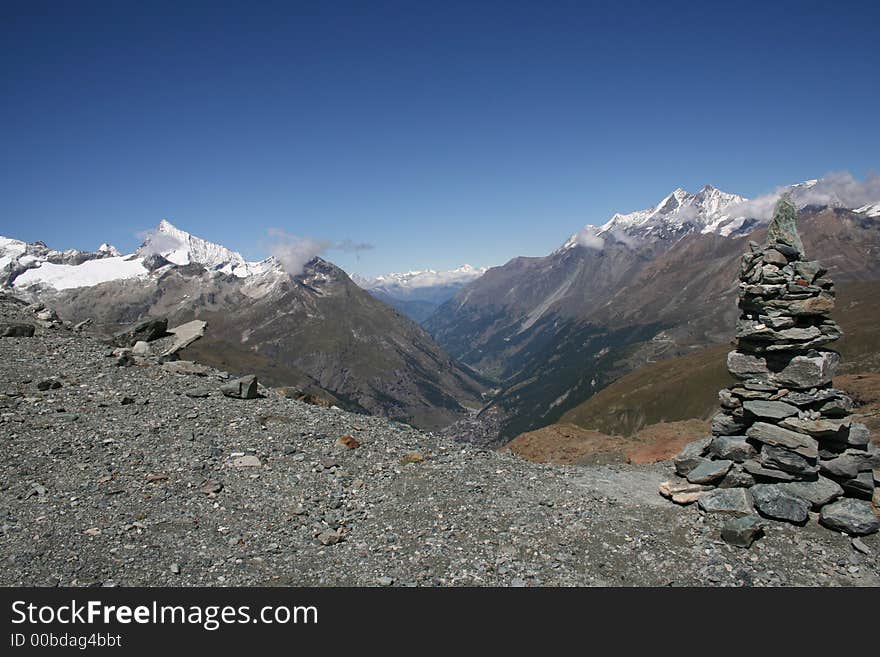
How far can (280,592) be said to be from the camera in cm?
1369

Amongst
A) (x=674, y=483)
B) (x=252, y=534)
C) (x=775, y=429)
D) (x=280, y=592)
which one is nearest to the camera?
(x=280, y=592)

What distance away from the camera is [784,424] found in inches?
809

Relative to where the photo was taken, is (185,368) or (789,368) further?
(185,368)

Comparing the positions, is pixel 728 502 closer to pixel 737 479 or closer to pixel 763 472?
pixel 737 479

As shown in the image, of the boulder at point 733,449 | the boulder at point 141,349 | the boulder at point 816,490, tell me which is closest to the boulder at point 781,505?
the boulder at point 816,490

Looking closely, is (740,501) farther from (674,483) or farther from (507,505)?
(507,505)

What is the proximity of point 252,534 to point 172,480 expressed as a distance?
477 centimetres

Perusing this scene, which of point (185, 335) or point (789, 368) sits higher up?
point (185, 335)

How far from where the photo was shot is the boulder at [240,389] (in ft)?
93.9

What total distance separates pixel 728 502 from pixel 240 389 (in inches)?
973

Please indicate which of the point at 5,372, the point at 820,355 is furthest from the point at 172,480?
the point at 820,355

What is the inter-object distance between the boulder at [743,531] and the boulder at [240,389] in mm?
24082

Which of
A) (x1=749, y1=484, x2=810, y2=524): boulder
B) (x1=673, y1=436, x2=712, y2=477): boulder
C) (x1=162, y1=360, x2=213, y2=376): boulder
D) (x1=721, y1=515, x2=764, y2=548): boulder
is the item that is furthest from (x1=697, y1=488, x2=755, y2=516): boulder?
(x1=162, y1=360, x2=213, y2=376): boulder

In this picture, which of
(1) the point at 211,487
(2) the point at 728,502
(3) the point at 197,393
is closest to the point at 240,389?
(3) the point at 197,393
